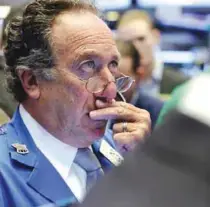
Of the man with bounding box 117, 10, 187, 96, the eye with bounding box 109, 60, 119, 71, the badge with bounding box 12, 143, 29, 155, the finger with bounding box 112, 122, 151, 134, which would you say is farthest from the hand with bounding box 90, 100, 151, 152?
the man with bounding box 117, 10, 187, 96

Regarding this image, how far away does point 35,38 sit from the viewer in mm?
1692

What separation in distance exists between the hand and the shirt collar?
0.12m

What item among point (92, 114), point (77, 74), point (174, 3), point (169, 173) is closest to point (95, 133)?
point (92, 114)

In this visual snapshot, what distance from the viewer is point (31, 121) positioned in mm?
1670

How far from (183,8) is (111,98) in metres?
5.39

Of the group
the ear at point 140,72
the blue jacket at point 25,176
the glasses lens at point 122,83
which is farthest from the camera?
the ear at point 140,72

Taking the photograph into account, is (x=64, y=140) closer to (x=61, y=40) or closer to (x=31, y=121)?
(x=31, y=121)

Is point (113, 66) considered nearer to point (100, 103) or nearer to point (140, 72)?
point (100, 103)

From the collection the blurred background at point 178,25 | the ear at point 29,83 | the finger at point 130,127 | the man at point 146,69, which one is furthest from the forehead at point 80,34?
the blurred background at point 178,25

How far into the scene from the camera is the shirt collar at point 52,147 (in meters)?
1.61

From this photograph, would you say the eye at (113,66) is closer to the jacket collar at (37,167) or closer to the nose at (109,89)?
the nose at (109,89)

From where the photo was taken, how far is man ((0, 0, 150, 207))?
1635 millimetres

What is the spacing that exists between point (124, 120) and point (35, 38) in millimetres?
355

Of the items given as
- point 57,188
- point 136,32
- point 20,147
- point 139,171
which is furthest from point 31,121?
point 136,32
